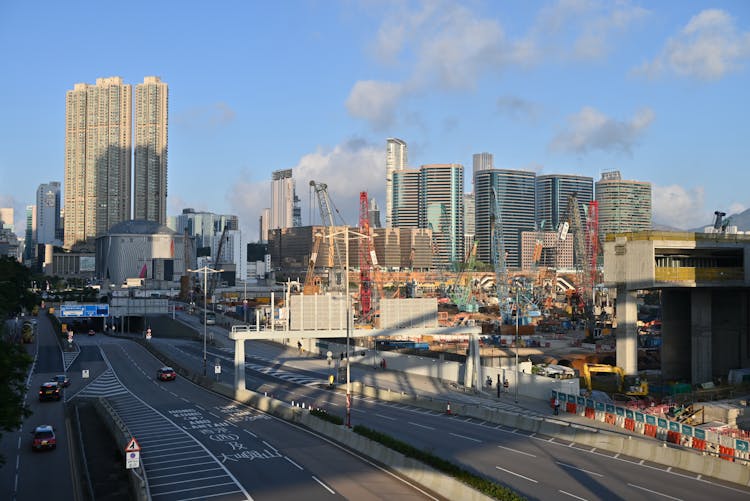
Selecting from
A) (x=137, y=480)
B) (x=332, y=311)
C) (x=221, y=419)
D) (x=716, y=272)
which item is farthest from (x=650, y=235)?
Result: (x=137, y=480)

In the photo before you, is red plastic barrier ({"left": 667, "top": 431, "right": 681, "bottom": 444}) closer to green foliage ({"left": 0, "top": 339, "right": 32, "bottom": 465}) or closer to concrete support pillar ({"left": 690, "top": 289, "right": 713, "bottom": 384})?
concrete support pillar ({"left": 690, "top": 289, "right": 713, "bottom": 384})

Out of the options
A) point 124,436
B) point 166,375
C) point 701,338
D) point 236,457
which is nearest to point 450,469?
point 236,457

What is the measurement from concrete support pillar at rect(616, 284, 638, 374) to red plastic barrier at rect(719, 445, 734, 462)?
27.4m

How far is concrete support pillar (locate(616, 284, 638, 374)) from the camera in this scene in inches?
2501

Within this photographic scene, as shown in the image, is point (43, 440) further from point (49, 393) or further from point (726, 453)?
point (726, 453)

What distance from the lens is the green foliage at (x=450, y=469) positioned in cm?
2739

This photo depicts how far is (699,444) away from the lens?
3834 cm

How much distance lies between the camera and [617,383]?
6544 centimetres

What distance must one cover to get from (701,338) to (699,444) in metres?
31.5

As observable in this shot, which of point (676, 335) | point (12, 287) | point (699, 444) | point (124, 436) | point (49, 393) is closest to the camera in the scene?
point (699, 444)

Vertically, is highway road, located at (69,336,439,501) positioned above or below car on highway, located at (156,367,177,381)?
above

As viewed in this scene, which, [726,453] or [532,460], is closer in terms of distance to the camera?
[726,453]

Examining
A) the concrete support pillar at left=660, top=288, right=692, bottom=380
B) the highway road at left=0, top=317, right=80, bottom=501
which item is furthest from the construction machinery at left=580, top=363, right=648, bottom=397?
the highway road at left=0, top=317, right=80, bottom=501

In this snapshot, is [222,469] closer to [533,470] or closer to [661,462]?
[533,470]
